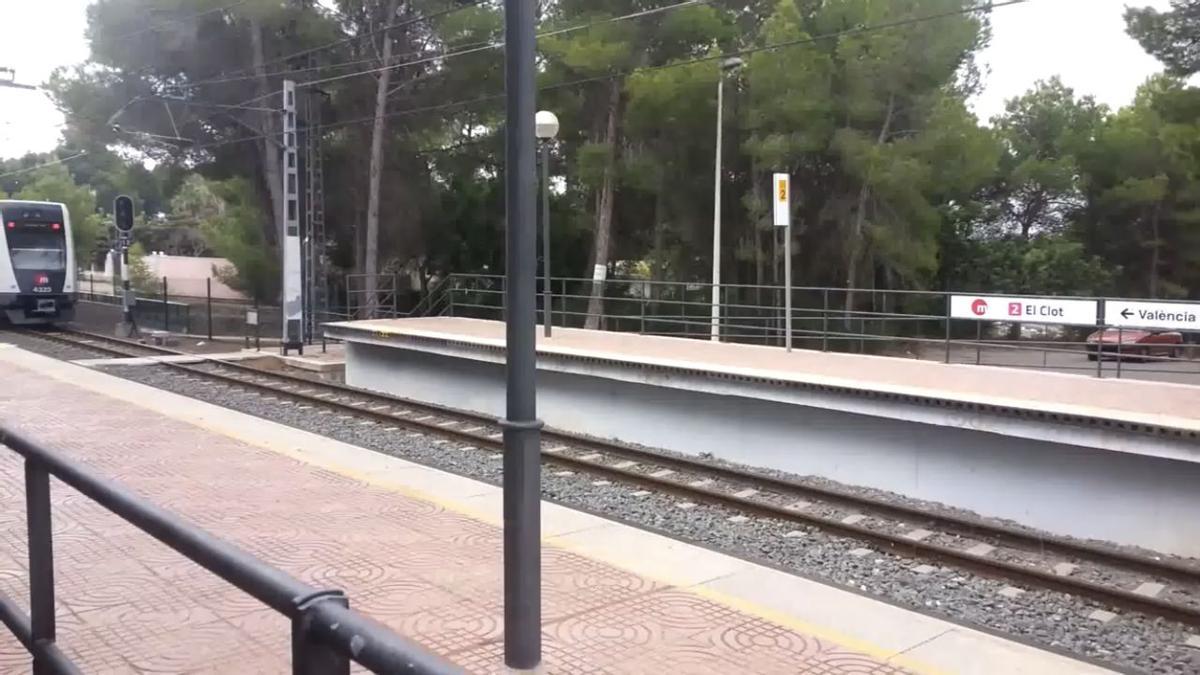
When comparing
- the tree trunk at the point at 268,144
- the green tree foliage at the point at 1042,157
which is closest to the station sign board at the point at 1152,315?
the tree trunk at the point at 268,144

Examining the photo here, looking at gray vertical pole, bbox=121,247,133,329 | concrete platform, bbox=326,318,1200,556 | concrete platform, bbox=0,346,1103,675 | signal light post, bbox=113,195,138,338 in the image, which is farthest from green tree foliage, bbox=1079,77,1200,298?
concrete platform, bbox=0,346,1103,675

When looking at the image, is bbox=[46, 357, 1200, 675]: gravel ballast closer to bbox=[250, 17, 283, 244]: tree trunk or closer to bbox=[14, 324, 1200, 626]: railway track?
bbox=[14, 324, 1200, 626]: railway track

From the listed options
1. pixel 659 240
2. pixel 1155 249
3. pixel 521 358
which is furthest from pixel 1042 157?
pixel 521 358

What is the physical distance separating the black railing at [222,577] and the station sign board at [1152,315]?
1182 centimetres

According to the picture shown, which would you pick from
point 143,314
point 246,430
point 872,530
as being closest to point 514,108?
point 872,530

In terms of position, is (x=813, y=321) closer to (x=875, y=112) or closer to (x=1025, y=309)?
(x=875, y=112)

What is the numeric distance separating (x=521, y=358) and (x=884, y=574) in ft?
13.9

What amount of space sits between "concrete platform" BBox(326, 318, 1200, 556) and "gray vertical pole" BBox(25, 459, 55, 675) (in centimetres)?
789

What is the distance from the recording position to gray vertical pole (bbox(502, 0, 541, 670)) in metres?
4.29

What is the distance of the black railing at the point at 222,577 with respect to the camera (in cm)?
177

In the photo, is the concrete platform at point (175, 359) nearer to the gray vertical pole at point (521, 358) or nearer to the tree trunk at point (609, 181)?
the tree trunk at point (609, 181)

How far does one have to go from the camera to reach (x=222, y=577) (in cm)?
229

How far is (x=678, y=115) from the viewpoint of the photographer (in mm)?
30219

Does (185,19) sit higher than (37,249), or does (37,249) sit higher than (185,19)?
(185,19)
